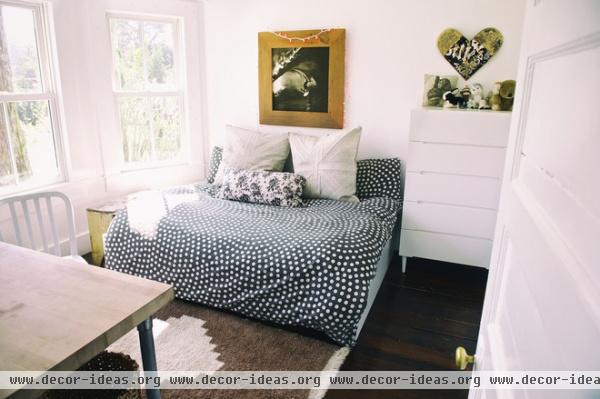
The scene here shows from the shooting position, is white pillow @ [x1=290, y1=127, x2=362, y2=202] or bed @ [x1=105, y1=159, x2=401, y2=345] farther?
white pillow @ [x1=290, y1=127, x2=362, y2=202]

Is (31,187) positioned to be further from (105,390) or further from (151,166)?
(105,390)

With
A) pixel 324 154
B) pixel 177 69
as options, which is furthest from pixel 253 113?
pixel 324 154

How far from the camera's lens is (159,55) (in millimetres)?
3609

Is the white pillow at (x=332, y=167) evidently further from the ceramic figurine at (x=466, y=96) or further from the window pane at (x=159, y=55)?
the window pane at (x=159, y=55)

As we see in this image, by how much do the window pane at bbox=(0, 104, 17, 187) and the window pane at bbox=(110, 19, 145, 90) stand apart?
0.91 meters

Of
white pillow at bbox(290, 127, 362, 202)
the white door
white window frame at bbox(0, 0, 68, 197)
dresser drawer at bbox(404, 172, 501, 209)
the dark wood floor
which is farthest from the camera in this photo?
white pillow at bbox(290, 127, 362, 202)

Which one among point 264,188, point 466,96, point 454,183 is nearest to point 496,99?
point 466,96

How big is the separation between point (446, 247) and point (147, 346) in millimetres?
2189

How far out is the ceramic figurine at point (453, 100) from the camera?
2889 millimetres

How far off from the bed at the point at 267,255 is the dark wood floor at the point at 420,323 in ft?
0.43

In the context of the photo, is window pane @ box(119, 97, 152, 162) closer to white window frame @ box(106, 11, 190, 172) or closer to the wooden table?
white window frame @ box(106, 11, 190, 172)

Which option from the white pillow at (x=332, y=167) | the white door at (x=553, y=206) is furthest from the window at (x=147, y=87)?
the white door at (x=553, y=206)

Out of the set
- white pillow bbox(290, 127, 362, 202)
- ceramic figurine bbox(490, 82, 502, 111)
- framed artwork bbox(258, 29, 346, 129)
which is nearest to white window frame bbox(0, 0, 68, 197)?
framed artwork bbox(258, 29, 346, 129)

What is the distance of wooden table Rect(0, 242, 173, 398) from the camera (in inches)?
38.9
